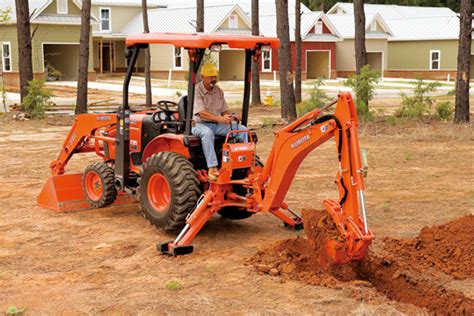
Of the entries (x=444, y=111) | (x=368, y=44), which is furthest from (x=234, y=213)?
(x=368, y=44)

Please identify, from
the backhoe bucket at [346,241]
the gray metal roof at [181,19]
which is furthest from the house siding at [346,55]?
the backhoe bucket at [346,241]

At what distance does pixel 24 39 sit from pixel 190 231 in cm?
1806

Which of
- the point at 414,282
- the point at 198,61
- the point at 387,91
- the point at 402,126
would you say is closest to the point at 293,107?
the point at 402,126

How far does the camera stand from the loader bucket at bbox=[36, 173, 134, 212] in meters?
10.0

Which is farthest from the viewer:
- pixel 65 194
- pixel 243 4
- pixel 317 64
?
pixel 243 4

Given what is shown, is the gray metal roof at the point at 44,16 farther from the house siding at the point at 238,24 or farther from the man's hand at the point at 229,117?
the man's hand at the point at 229,117

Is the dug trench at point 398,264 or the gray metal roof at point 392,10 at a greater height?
the gray metal roof at point 392,10

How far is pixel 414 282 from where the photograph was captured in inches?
266

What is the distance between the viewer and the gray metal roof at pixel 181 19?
164 feet

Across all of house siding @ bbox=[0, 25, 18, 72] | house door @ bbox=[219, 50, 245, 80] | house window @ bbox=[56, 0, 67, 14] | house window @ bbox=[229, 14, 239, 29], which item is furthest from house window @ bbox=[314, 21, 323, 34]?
house siding @ bbox=[0, 25, 18, 72]

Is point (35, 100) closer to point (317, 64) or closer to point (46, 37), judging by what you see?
point (46, 37)

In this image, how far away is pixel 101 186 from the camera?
32.3ft

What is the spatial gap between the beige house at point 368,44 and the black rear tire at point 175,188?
4712 centimetres

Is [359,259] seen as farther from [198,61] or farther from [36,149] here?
[36,149]
